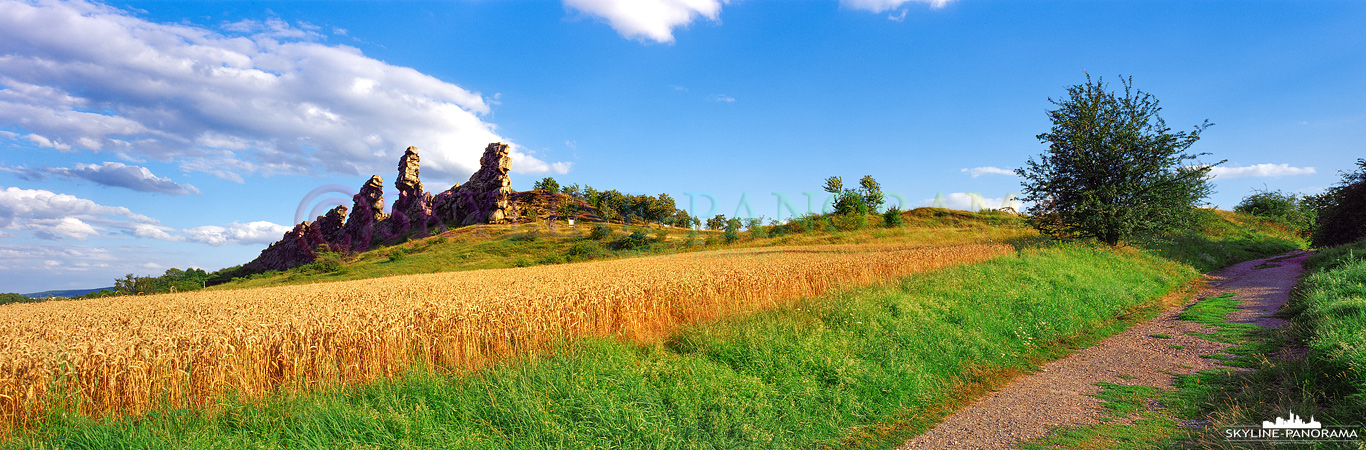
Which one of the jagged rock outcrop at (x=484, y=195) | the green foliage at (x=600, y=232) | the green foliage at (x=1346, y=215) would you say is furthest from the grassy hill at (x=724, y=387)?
the jagged rock outcrop at (x=484, y=195)

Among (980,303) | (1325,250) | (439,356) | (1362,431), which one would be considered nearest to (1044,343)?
(980,303)

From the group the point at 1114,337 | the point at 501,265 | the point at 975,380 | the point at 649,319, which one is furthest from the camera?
the point at 501,265

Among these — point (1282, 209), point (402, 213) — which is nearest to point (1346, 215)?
point (1282, 209)

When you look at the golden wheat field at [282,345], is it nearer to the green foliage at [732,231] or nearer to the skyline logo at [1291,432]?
the skyline logo at [1291,432]

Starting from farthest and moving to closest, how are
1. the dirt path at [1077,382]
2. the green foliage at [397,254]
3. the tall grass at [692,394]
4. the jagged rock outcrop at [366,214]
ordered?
1. the jagged rock outcrop at [366,214]
2. the green foliage at [397,254]
3. the dirt path at [1077,382]
4. the tall grass at [692,394]

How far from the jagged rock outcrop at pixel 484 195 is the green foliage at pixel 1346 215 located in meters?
78.4

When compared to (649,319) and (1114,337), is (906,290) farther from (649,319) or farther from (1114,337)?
(649,319)

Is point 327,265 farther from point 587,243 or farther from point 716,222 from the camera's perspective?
point 716,222

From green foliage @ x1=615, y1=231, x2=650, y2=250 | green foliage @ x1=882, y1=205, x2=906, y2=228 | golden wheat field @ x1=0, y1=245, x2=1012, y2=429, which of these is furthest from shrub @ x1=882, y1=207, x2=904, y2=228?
golden wheat field @ x1=0, y1=245, x2=1012, y2=429

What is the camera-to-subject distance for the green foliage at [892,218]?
47375 mm

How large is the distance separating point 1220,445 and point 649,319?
6863mm

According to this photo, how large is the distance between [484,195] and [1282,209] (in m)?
90.7

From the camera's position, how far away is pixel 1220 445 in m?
4.21

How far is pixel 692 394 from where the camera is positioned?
567 centimetres
